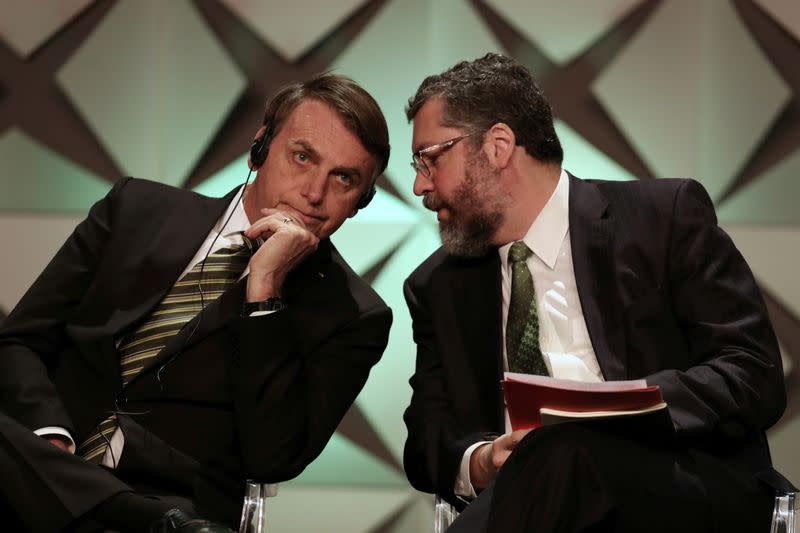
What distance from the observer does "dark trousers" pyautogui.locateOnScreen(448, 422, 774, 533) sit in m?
1.82

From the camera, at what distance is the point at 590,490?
1.84 meters

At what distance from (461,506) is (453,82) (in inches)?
45.6

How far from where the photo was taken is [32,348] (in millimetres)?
2492

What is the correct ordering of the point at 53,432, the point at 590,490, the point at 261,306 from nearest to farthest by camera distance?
1. the point at 590,490
2. the point at 53,432
3. the point at 261,306

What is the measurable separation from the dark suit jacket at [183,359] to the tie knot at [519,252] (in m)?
0.37

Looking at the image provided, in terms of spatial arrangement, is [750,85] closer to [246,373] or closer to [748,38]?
[748,38]

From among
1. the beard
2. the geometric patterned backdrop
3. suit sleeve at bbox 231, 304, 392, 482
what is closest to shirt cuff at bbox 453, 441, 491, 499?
suit sleeve at bbox 231, 304, 392, 482

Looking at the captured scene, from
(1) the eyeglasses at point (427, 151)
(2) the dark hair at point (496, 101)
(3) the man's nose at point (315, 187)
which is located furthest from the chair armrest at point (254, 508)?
(2) the dark hair at point (496, 101)

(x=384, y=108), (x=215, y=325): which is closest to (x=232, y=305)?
(x=215, y=325)

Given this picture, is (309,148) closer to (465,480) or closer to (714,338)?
(465,480)

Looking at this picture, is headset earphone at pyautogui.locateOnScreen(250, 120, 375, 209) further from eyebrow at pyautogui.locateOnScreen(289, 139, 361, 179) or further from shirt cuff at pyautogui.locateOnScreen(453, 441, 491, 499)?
shirt cuff at pyautogui.locateOnScreen(453, 441, 491, 499)

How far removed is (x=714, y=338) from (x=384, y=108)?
1.69 metres

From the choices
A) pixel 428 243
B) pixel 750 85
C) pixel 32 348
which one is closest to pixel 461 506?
pixel 32 348

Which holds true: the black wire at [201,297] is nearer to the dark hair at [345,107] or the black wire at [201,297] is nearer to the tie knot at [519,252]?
the dark hair at [345,107]
